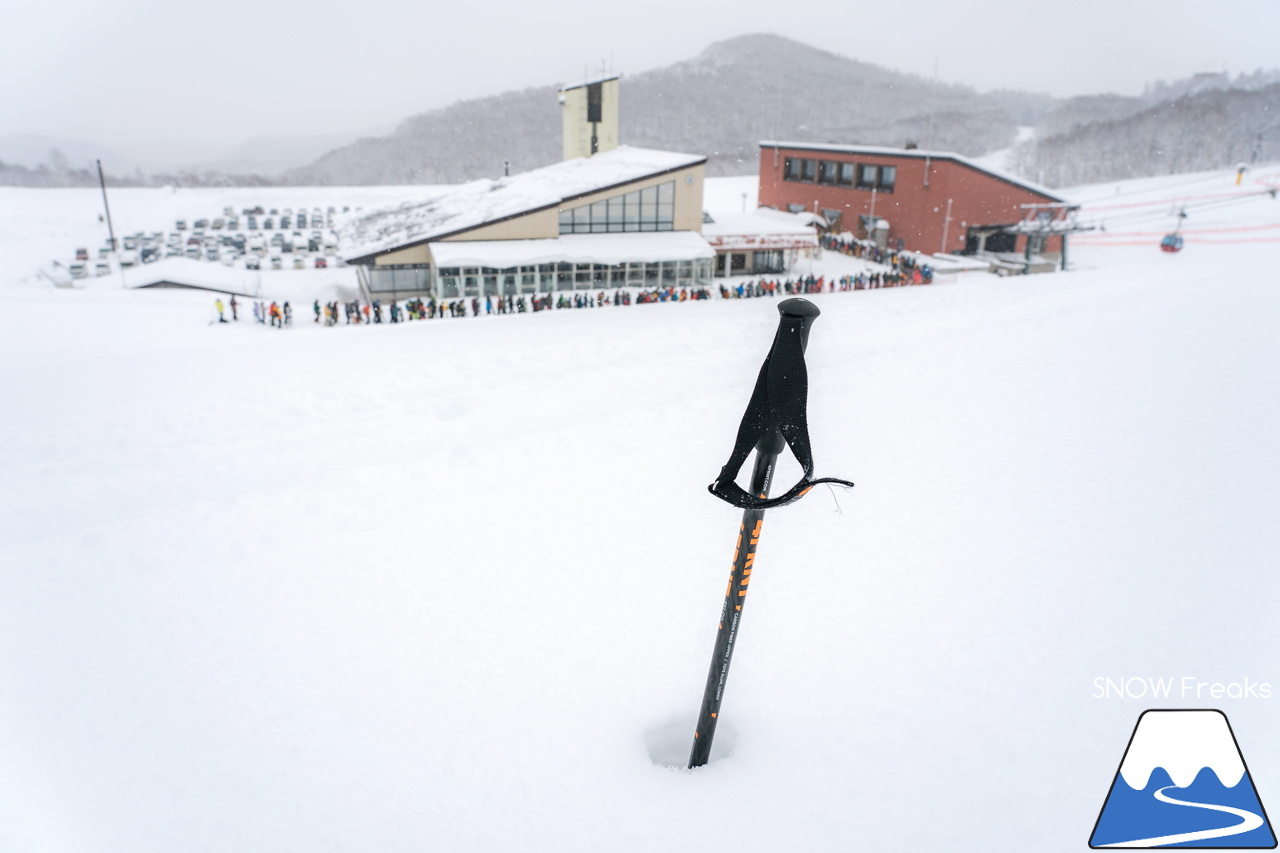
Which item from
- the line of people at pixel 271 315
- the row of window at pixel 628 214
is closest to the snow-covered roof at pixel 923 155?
the row of window at pixel 628 214

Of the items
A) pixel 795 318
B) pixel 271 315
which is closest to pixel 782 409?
pixel 795 318

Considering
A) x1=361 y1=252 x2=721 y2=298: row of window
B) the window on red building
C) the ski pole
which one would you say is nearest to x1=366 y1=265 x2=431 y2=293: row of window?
x1=361 y1=252 x2=721 y2=298: row of window

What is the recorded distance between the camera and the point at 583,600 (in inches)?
234

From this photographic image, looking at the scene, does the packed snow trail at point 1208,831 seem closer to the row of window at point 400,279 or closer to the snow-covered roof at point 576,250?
the snow-covered roof at point 576,250

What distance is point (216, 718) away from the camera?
4.60 meters

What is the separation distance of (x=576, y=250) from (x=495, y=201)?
15.6 feet

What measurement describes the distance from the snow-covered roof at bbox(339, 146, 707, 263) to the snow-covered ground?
43.1 feet

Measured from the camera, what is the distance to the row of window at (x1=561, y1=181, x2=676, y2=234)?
79.4 ft

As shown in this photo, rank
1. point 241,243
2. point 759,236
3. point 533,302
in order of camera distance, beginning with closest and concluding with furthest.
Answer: point 533,302 → point 759,236 → point 241,243

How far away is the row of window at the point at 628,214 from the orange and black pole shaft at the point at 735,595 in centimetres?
2186

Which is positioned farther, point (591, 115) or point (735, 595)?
point (591, 115)

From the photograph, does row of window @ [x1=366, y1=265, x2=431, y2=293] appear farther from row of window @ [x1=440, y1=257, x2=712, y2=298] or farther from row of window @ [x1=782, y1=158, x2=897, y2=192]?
row of window @ [x1=782, y1=158, x2=897, y2=192]

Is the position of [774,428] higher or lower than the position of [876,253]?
lower

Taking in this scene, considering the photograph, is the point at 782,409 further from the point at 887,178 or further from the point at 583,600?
the point at 887,178
